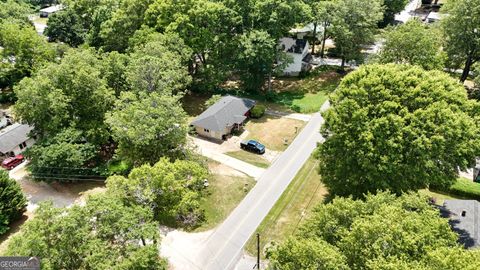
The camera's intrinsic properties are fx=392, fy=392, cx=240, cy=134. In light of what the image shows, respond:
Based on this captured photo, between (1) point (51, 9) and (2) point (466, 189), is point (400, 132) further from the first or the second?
(1) point (51, 9)

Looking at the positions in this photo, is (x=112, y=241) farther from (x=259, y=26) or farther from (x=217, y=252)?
(x=259, y=26)

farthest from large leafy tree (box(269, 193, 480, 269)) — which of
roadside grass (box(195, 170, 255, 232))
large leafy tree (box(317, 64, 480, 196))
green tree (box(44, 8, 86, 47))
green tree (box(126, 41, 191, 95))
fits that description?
green tree (box(44, 8, 86, 47))

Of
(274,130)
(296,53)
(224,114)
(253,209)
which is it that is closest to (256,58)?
(224,114)

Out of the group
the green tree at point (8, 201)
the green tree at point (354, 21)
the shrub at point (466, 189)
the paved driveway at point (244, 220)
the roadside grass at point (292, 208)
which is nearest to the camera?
the paved driveway at point (244, 220)

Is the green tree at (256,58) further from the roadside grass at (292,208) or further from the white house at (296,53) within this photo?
the roadside grass at (292,208)

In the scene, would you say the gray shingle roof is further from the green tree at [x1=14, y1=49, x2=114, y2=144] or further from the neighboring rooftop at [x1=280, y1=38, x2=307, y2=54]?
the neighboring rooftop at [x1=280, y1=38, x2=307, y2=54]

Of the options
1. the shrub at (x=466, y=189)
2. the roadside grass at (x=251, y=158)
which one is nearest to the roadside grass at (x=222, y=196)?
the roadside grass at (x=251, y=158)
